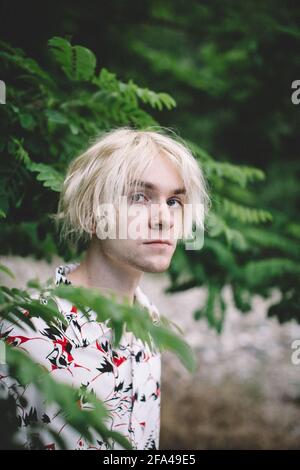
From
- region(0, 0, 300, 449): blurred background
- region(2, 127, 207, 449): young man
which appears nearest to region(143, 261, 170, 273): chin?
region(2, 127, 207, 449): young man

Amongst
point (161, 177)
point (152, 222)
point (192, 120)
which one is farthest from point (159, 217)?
point (192, 120)

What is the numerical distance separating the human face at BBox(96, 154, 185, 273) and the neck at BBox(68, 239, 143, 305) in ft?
0.27

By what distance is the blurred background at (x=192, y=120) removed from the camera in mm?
2115

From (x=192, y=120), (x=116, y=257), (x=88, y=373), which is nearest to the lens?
(x=88, y=373)

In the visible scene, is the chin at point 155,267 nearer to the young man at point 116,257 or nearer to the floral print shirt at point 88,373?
the young man at point 116,257

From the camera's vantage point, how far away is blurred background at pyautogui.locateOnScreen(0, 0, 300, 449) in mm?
2115

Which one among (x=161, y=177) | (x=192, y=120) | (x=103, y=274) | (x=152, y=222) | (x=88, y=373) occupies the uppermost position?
(x=192, y=120)

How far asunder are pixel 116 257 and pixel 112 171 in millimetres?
338

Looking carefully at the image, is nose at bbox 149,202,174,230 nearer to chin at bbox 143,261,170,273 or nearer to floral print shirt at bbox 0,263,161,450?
chin at bbox 143,261,170,273

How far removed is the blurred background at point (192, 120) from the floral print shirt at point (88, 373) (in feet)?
1.88

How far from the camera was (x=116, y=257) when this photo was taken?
1.71 metres

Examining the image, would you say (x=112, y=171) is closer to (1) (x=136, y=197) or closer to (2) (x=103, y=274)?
(1) (x=136, y=197)

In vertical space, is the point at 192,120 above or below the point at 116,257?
above
